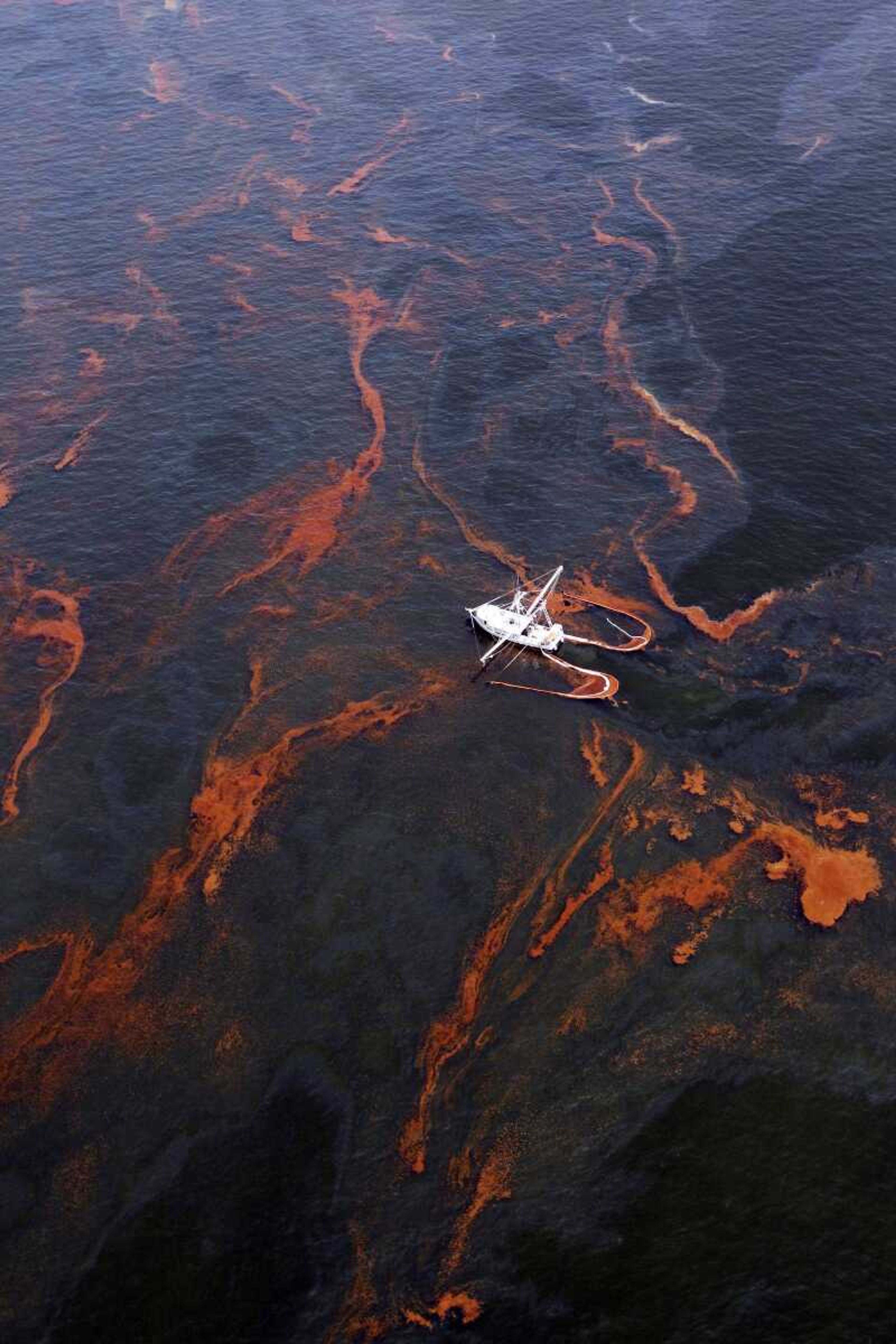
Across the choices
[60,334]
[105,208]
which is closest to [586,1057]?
[60,334]

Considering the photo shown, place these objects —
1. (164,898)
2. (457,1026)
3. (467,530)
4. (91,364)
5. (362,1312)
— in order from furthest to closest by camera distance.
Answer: (91,364), (467,530), (164,898), (457,1026), (362,1312)

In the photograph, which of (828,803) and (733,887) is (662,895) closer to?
(733,887)

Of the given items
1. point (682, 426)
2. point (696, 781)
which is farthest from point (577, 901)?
point (682, 426)

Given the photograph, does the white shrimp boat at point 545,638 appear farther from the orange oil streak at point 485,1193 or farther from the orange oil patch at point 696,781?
the orange oil streak at point 485,1193

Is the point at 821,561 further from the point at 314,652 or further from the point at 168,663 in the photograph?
the point at 168,663

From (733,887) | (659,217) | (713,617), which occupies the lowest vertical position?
(733,887)

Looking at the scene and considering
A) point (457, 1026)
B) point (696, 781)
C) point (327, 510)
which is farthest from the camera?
point (327, 510)

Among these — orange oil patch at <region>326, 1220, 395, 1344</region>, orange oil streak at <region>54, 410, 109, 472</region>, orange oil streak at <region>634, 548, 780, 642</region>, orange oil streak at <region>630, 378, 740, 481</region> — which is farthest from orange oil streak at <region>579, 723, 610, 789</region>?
orange oil streak at <region>54, 410, 109, 472</region>
